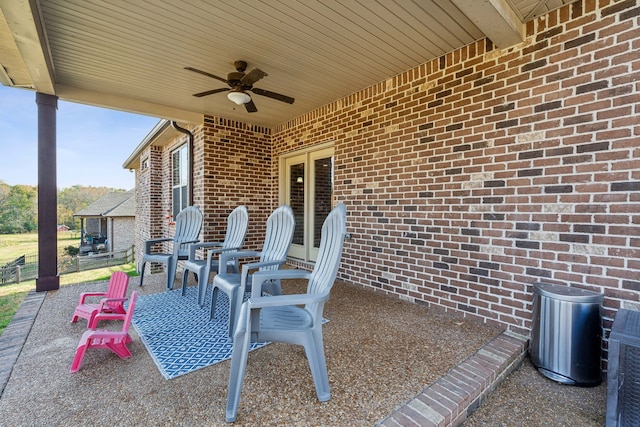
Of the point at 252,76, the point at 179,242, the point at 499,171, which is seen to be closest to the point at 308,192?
the point at 179,242

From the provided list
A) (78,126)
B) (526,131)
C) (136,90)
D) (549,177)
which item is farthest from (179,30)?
(78,126)

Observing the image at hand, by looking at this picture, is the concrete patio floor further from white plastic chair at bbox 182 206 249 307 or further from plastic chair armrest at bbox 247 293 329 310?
white plastic chair at bbox 182 206 249 307

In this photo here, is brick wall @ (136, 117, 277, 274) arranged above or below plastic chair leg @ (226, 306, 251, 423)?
above

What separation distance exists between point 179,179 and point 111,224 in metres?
12.0

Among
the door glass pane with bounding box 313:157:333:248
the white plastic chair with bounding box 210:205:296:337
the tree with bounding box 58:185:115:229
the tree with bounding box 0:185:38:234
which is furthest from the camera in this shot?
the tree with bounding box 58:185:115:229

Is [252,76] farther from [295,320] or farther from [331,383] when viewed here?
[331,383]

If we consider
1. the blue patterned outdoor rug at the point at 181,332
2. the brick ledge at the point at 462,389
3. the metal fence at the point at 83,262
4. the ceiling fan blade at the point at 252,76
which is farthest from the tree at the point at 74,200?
the brick ledge at the point at 462,389

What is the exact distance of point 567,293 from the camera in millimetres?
1932

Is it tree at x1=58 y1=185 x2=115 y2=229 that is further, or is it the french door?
tree at x1=58 y1=185 x2=115 y2=229

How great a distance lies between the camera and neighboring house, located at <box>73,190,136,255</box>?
15.0 meters

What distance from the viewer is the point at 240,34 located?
2598 millimetres

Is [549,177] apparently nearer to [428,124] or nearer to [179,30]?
[428,124]

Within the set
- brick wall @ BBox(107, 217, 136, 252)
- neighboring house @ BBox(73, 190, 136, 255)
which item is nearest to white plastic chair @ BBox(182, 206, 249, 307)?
neighboring house @ BBox(73, 190, 136, 255)

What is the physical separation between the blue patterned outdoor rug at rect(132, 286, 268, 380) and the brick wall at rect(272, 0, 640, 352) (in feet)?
6.68
